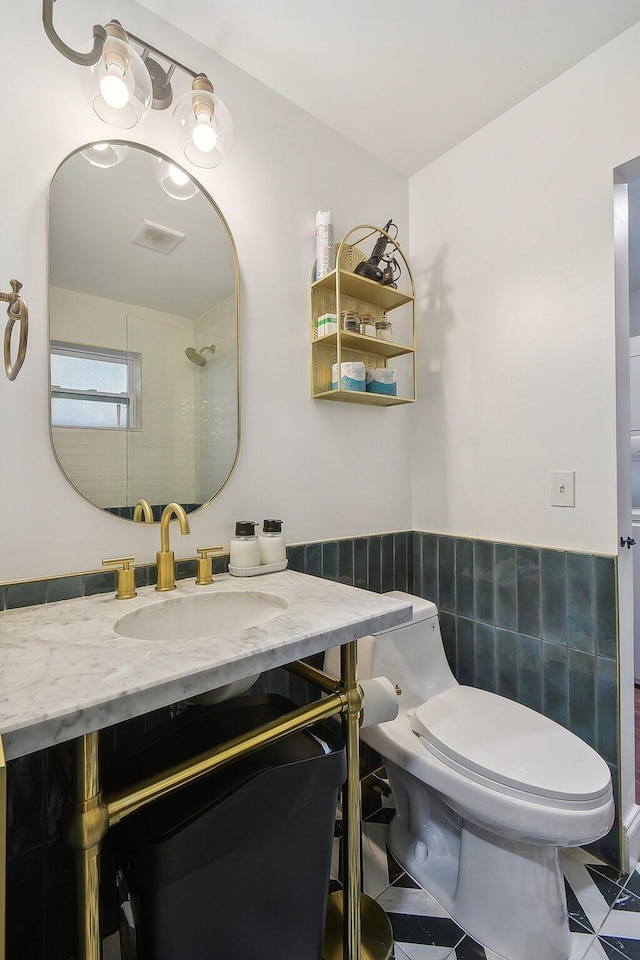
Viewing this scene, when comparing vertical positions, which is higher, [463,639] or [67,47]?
[67,47]

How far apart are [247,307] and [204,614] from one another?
0.88 metres

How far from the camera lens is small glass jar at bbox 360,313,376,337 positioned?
1489mm

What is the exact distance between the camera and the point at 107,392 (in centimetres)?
108

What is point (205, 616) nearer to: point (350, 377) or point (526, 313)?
point (350, 377)

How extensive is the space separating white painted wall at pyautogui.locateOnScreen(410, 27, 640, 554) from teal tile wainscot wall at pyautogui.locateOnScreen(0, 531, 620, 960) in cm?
12

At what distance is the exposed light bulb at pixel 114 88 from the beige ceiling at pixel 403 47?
0.41m

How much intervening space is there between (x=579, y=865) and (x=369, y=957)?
68cm

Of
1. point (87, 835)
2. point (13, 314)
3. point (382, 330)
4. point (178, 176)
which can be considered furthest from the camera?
point (382, 330)

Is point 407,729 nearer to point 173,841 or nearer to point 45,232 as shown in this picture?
point 173,841

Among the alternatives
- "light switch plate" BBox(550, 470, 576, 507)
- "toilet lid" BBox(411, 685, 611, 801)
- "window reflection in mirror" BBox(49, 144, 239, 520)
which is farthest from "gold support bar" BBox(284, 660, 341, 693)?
"light switch plate" BBox(550, 470, 576, 507)

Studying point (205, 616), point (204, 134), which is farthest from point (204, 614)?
point (204, 134)

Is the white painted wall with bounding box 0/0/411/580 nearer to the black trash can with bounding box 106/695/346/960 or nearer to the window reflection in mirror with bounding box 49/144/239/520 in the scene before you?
the window reflection in mirror with bounding box 49/144/239/520

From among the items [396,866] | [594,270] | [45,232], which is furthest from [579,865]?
[45,232]

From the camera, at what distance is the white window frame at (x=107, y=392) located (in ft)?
3.34
